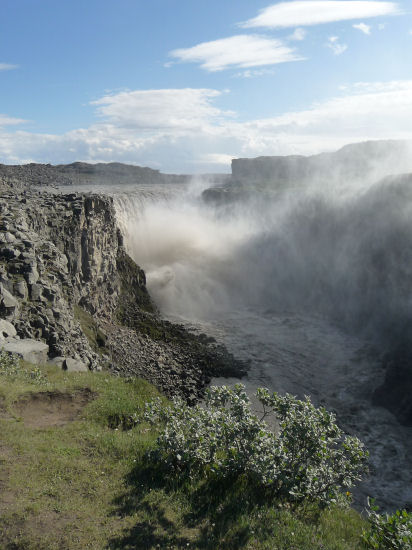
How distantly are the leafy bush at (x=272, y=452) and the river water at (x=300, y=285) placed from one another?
1423 centimetres

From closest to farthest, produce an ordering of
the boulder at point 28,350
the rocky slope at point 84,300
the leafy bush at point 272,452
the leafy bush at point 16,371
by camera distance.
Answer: the leafy bush at point 272,452 → the leafy bush at point 16,371 → the boulder at point 28,350 → the rocky slope at point 84,300

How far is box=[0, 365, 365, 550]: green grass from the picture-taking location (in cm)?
747

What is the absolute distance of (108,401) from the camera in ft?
42.6

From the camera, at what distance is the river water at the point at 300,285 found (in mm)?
29953

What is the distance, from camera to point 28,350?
50.0 ft

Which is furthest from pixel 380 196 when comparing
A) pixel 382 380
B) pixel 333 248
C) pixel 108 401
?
pixel 108 401

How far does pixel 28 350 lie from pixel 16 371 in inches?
63.9

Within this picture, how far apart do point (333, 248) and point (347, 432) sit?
3443 centimetres

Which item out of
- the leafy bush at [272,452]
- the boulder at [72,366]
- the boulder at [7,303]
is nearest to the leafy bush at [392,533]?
the leafy bush at [272,452]

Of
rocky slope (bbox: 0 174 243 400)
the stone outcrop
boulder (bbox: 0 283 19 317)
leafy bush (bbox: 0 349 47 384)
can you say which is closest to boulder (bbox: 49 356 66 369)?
rocky slope (bbox: 0 174 243 400)

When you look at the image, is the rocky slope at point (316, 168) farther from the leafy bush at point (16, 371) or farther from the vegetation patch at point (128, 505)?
the vegetation patch at point (128, 505)

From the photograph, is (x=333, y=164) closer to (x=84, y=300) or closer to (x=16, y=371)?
(x=84, y=300)

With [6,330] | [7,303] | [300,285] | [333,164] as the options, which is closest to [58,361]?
[6,330]

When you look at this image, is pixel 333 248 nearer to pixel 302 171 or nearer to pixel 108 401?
pixel 108 401
